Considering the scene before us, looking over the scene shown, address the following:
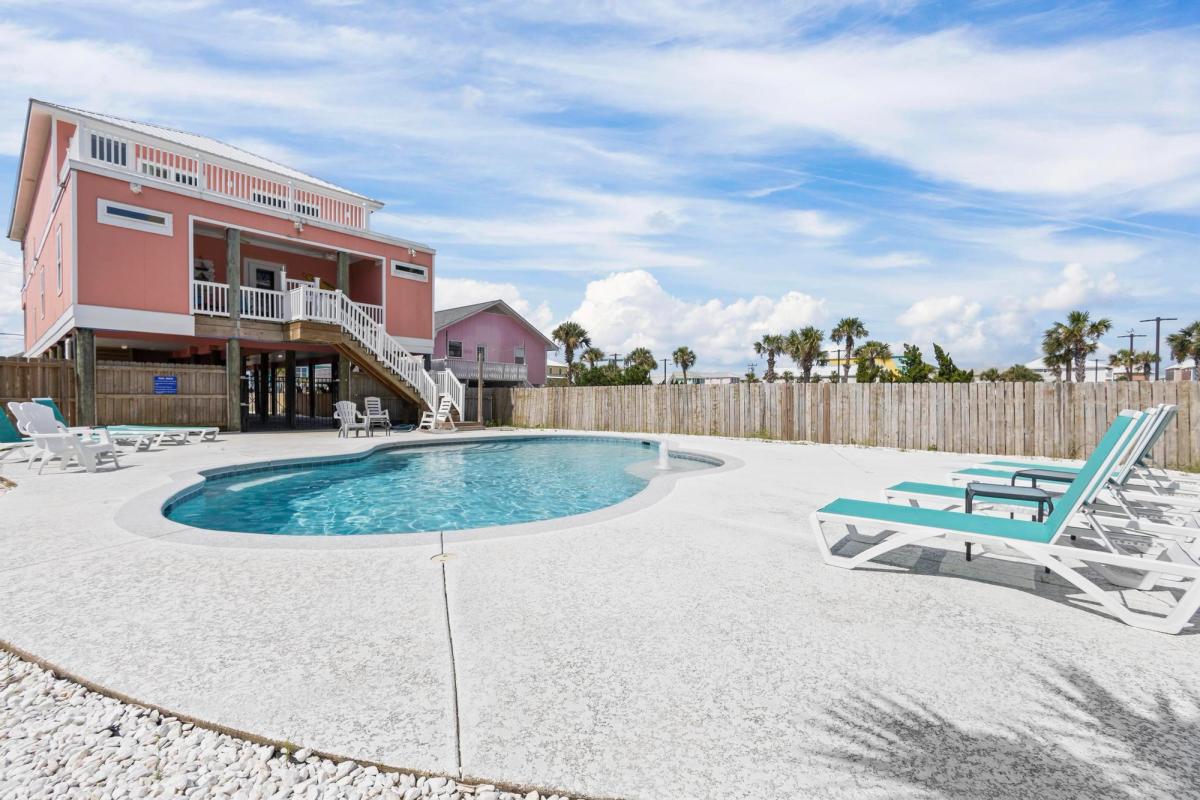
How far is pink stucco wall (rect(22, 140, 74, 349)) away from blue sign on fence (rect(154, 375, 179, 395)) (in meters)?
2.55

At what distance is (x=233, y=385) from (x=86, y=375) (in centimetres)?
311

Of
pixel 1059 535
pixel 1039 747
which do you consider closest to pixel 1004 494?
pixel 1059 535

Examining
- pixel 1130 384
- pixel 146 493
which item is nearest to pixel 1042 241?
pixel 1130 384

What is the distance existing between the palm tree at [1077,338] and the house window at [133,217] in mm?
51367

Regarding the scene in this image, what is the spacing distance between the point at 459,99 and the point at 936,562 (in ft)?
33.3

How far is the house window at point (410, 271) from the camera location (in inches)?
778

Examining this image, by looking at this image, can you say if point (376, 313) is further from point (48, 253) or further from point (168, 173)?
point (48, 253)

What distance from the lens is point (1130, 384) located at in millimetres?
10867

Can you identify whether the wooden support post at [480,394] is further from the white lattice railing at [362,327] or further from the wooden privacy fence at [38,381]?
the wooden privacy fence at [38,381]

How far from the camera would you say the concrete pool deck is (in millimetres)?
1875

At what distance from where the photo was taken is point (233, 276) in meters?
15.8

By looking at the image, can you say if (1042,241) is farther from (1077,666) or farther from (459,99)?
(1077,666)

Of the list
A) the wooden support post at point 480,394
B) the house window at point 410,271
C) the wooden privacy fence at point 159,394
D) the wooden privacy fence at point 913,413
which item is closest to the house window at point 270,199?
the house window at point 410,271

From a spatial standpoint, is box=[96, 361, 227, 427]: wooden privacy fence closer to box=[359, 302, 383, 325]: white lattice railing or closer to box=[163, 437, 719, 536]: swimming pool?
box=[359, 302, 383, 325]: white lattice railing
